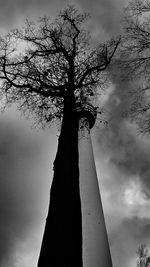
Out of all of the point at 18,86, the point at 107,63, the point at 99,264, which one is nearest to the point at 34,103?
the point at 18,86

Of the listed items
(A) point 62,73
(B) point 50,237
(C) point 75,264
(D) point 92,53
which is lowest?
(C) point 75,264

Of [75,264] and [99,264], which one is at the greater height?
[99,264]

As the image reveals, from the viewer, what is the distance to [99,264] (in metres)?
9.70

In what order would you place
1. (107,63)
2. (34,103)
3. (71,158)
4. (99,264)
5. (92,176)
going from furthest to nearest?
1. (92,176)
2. (107,63)
3. (34,103)
4. (99,264)
5. (71,158)

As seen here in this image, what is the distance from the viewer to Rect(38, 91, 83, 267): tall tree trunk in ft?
13.6

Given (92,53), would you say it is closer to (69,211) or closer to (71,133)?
(71,133)

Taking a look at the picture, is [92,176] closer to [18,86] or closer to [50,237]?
[18,86]

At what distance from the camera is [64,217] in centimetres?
459

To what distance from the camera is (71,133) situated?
254 inches

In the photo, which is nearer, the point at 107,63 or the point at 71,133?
the point at 71,133

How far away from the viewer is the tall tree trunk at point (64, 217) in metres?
4.14

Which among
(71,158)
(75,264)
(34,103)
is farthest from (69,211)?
(34,103)

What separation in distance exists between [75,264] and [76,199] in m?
1.12

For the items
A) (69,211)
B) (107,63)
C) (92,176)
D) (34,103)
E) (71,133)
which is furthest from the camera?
(92,176)
